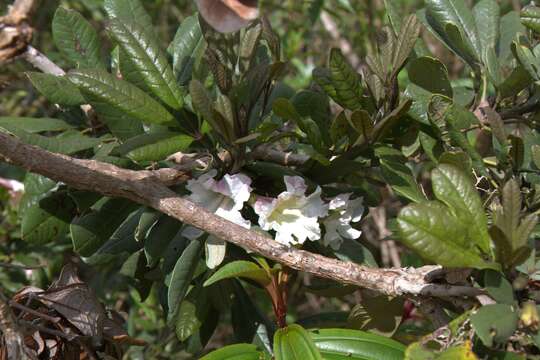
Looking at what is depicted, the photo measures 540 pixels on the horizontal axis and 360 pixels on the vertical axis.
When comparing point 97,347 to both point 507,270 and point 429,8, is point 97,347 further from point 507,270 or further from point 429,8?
point 429,8

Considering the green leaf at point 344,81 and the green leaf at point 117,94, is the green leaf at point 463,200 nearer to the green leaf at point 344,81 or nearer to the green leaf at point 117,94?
the green leaf at point 344,81

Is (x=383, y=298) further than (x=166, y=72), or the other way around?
(x=383, y=298)

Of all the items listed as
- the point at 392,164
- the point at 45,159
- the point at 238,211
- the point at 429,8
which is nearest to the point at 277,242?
the point at 238,211

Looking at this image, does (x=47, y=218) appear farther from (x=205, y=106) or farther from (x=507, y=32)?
(x=507, y=32)

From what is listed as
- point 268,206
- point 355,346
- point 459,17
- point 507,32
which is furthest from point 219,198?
point 507,32

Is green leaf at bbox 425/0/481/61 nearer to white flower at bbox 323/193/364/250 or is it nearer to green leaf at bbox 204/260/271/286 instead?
white flower at bbox 323/193/364/250

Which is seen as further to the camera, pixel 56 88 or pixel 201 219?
pixel 56 88
